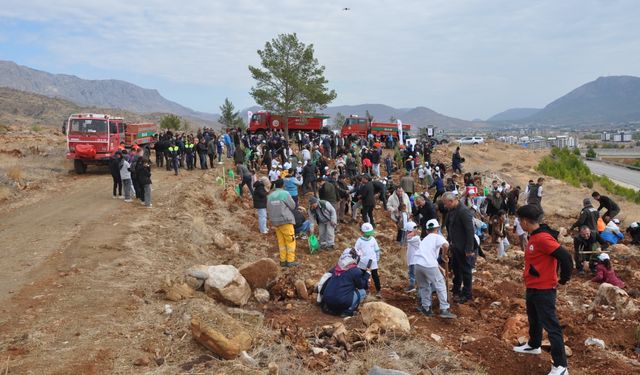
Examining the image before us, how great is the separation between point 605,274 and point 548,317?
223 inches

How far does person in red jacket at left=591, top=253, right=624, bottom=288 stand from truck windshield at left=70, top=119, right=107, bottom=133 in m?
16.3

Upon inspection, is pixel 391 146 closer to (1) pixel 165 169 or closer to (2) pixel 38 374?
(1) pixel 165 169

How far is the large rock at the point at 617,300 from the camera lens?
302 inches

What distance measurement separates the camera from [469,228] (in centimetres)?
737

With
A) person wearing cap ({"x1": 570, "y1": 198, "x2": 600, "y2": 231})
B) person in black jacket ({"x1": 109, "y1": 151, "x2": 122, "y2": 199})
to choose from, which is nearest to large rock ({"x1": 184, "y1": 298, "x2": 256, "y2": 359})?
person wearing cap ({"x1": 570, "y1": 198, "x2": 600, "y2": 231})

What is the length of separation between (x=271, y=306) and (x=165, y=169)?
13.8 metres

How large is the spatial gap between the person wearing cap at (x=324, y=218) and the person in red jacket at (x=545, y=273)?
20.8 ft

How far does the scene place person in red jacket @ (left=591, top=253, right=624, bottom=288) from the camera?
9.81 metres

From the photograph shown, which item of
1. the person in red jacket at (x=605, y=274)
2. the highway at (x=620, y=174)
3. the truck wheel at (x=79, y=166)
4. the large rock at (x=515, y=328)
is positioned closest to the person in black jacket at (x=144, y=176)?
the truck wheel at (x=79, y=166)

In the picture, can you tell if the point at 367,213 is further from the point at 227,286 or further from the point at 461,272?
the point at 227,286

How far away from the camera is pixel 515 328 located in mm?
6637

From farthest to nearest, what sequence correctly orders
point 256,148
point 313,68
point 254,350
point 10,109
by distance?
point 10,109 → point 313,68 → point 256,148 → point 254,350

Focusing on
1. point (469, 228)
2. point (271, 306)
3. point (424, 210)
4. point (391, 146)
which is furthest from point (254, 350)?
point (391, 146)

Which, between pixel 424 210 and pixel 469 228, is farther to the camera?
pixel 424 210
